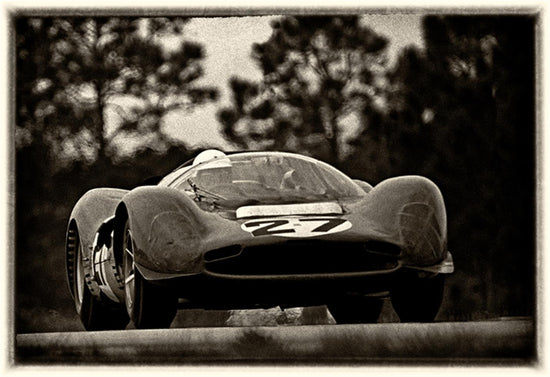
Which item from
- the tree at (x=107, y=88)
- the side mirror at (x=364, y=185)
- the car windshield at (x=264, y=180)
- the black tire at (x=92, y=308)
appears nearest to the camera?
the tree at (x=107, y=88)

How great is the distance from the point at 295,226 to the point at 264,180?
2.25 feet

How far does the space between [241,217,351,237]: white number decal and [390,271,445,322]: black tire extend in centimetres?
41

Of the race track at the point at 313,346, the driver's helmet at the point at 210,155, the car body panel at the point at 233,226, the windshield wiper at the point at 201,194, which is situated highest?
the driver's helmet at the point at 210,155

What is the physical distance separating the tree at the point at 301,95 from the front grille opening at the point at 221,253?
3.03 feet

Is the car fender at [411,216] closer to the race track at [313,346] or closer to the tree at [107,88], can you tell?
the race track at [313,346]

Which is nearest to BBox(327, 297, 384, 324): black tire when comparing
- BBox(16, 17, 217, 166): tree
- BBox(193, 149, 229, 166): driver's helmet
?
BBox(193, 149, 229, 166): driver's helmet

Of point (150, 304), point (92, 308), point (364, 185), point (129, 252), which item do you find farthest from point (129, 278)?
point (364, 185)

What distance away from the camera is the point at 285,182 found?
684 centimetres

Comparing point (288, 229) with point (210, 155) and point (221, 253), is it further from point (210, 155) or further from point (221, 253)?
point (210, 155)

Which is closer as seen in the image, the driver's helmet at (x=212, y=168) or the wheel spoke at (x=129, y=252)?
the wheel spoke at (x=129, y=252)

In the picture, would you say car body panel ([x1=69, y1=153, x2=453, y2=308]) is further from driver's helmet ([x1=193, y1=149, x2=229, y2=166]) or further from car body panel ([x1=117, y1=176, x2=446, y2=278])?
driver's helmet ([x1=193, y1=149, x2=229, y2=166])

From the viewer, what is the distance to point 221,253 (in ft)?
20.5

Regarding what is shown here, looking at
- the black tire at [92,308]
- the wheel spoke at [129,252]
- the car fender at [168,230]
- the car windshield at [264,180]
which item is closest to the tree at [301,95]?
the car windshield at [264,180]

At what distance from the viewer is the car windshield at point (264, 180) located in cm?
669
